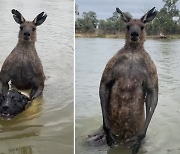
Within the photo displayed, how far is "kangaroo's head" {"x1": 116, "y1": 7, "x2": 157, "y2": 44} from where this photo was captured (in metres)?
3.71

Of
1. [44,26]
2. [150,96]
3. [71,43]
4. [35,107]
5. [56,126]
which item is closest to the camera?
[150,96]

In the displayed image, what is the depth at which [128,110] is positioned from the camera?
374 centimetres

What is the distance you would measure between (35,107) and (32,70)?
1.43ft

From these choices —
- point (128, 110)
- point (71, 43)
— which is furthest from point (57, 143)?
point (71, 43)

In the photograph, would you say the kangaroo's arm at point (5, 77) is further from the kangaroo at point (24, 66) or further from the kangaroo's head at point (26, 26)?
the kangaroo's head at point (26, 26)

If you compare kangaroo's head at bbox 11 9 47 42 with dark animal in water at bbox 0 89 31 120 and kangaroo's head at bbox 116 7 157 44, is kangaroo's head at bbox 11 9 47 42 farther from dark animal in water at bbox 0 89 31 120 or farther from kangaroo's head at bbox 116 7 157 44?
kangaroo's head at bbox 116 7 157 44

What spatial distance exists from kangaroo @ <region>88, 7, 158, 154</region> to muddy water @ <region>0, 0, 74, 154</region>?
42 cm

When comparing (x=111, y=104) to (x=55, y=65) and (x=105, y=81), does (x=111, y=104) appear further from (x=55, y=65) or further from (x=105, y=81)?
(x=55, y=65)

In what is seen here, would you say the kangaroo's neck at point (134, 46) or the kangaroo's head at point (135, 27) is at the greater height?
the kangaroo's head at point (135, 27)

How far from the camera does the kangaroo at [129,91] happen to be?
147 inches

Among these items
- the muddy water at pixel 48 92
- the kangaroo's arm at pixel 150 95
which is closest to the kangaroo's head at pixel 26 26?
the muddy water at pixel 48 92

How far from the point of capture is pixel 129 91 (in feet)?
12.3

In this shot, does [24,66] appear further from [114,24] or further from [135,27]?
[114,24]

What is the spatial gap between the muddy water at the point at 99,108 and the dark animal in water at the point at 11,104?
58 centimetres
